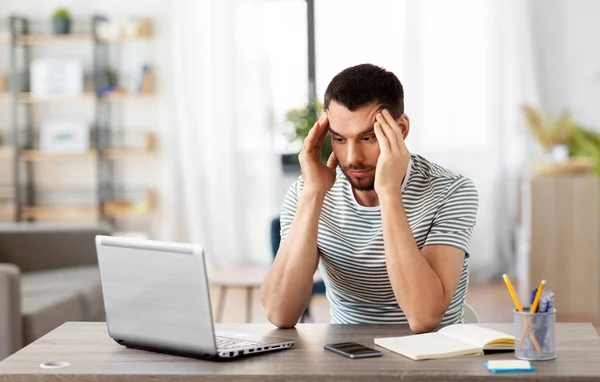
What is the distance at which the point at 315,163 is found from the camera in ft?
7.12

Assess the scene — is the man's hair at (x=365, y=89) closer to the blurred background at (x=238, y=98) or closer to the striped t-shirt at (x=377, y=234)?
the striped t-shirt at (x=377, y=234)

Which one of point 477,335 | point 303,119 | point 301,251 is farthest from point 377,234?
point 303,119

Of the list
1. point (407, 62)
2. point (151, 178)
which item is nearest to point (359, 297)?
point (407, 62)

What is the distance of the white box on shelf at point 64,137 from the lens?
6.12 m

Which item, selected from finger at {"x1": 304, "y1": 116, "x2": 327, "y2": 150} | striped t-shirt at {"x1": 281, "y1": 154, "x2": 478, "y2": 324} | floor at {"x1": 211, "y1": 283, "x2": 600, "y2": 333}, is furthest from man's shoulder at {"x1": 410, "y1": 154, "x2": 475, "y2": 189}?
floor at {"x1": 211, "y1": 283, "x2": 600, "y2": 333}

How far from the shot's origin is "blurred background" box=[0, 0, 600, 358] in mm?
5918

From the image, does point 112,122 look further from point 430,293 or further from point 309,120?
point 430,293

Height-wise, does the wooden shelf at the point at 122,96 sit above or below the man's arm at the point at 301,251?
above

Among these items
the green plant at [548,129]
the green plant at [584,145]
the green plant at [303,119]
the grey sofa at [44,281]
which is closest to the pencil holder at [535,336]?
the grey sofa at [44,281]

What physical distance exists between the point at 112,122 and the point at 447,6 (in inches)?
89.9

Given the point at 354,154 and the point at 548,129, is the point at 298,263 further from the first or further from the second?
the point at 548,129

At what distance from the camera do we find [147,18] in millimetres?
6164

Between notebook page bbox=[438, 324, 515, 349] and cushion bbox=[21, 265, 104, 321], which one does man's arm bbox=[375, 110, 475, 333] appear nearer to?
notebook page bbox=[438, 324, 515, 349]

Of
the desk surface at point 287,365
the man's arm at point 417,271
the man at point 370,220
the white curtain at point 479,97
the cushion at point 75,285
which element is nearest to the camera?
the desk surface at point 287,365
